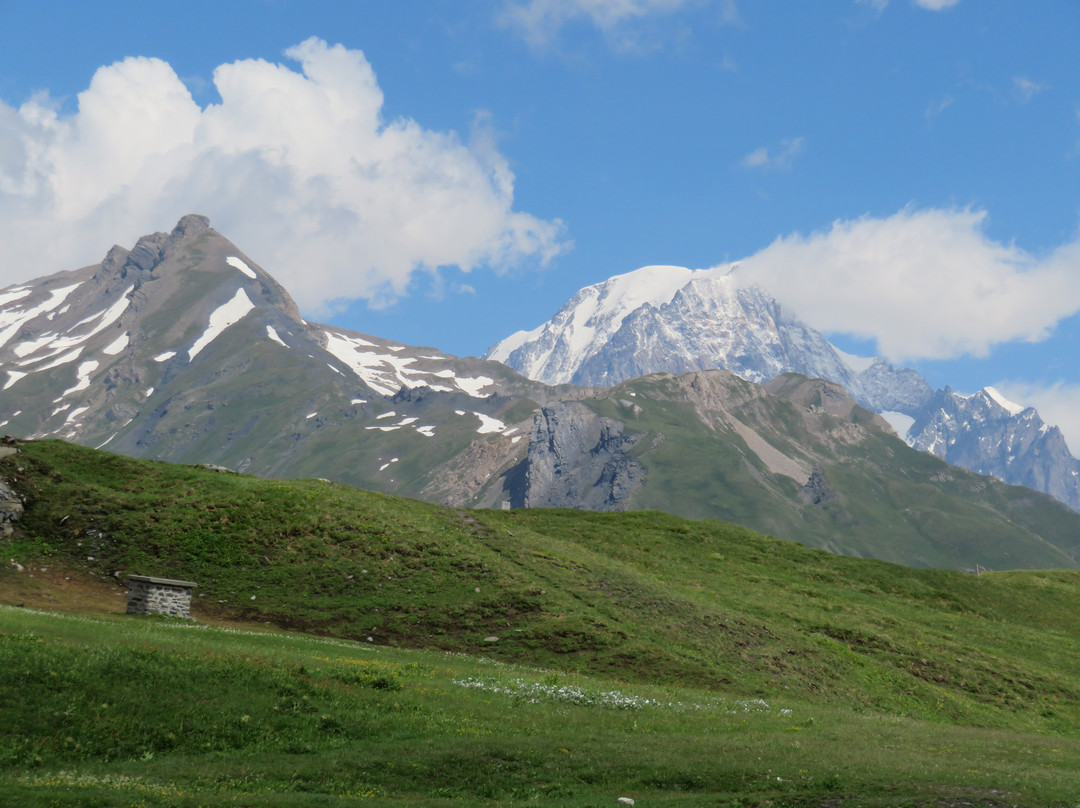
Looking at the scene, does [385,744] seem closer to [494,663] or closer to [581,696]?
[581,696]

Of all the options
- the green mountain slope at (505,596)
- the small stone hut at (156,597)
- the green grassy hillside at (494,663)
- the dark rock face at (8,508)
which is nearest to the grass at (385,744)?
the green grassy hillside at (494,663)

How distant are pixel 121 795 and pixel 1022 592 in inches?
3419

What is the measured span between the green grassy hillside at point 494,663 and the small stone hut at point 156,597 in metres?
2.59

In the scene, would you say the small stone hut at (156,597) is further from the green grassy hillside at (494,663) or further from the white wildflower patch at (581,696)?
the white wildflower patch at (581,696)

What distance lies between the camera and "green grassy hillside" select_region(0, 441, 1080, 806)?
2345 cm

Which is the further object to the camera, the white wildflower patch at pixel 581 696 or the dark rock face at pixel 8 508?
the dark rock face at pixel 8 508

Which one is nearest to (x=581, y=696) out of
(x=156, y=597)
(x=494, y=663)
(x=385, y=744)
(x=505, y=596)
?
(x=494, y=663)

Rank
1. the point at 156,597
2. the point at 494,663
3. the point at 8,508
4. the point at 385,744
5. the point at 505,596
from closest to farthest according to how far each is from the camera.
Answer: the point at 385,744 < the point at 156,597 < the point at 494,663 < the point at 8,508 < the point at 505,596

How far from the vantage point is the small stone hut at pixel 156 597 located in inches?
1661

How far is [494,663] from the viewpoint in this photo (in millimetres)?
43719

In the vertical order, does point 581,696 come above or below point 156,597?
below

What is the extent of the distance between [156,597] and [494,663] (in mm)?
17055

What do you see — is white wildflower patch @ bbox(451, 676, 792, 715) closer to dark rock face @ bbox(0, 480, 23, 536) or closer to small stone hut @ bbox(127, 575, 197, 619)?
small stone hut @ bbox(127, 575, 197, 619)

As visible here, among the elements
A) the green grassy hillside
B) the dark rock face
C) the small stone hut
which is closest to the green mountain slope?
the green grassy hillside
